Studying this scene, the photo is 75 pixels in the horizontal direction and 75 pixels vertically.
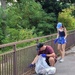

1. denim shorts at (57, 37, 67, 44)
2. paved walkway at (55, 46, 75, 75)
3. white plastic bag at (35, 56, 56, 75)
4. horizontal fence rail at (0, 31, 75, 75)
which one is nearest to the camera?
horizontal fence rail at (0, 31, 75, 75)

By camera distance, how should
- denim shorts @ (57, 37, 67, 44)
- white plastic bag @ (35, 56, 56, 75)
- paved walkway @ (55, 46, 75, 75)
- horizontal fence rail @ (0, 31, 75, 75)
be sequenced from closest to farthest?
horizontal fence rail @ (0, 31, 75, 75) < white plastic bag @ (35, 56, 56, 75) < paved walkway @ (55, 46, 75, 75) < denim shorts @ (57, 37, 67, 44)

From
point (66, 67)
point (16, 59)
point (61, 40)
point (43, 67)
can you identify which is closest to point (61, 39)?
point (61, 40)

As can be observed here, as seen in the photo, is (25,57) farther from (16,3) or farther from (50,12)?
(50,12)

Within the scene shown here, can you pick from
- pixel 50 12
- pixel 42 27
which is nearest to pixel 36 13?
pixel 42 27

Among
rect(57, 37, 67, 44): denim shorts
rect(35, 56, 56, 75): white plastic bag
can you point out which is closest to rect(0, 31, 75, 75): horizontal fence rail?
rect(35, 56, 56, 75): white plastic bag

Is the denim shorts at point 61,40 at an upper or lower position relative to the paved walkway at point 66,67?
upper

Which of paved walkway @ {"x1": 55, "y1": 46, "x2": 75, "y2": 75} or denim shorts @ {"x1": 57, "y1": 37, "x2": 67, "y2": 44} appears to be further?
denim shorts @ {"x1": 57, "y1": 37, "x2": 67, "y2": 44}

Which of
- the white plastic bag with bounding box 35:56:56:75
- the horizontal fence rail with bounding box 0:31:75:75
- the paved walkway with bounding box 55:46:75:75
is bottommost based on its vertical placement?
the paved walkway with bounding box 55:46:75:75

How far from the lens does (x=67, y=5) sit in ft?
93.5

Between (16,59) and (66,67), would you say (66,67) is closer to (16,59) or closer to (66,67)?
(66,67)

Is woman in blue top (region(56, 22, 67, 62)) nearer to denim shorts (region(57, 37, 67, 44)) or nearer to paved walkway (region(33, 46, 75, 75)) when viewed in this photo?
denim shorts (region(57, 37, 67, 44))

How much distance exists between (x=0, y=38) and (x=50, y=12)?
12.3 m

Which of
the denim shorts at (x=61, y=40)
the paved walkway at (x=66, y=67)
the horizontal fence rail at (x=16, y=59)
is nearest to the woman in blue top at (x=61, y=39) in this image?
the denim shorts at (x=61, y=40)

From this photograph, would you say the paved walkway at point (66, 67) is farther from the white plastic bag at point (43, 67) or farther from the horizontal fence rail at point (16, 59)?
the horizontal fence rail at point (16, 59)
